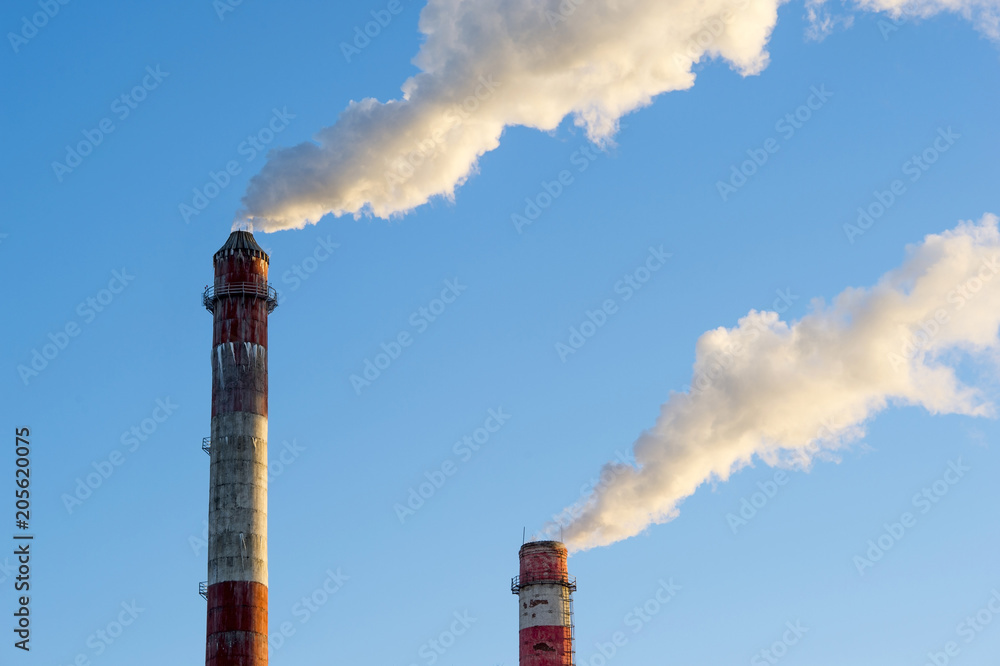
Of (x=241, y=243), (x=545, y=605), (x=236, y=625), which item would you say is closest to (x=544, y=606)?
(x=545, y=605)

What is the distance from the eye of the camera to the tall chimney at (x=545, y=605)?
6291 centimetres

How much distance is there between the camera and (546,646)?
6288 centimetres

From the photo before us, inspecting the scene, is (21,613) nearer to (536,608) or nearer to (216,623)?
(216,623)

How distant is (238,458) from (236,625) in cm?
677

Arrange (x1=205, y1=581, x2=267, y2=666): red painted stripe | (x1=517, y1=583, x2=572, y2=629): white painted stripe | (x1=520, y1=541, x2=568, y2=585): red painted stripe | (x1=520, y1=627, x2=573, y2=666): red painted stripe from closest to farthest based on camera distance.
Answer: (x1=205, y1=581, x2=267, y2=666): red painted stripe
(x1=520, y1=627, x2=573, y2=666): red painted stripe
(x1=517, y1=583, x2=572, y2=629): white painted stripe
(x1=520, y1=541, x2=568, y2=585): red painted stripe

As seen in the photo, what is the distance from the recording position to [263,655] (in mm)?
53125

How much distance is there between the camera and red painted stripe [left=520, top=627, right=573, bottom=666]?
62.6 meters

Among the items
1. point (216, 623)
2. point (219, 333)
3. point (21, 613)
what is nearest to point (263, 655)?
point (216, 623)

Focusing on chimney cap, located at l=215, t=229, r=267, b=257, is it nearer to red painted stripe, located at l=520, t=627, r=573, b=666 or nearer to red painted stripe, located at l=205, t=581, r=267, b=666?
red painted stripe, located at l=205, t=581, r=267, b=666

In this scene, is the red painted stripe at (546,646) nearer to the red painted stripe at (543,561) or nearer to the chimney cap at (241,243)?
the red painted stripe at (543,561)

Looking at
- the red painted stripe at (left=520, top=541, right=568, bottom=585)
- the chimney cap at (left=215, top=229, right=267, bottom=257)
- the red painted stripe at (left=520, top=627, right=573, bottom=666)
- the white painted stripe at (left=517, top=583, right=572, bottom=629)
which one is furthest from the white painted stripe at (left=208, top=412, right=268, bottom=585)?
the red painted stripe at (left=520, top=541, right=568, bottom=585)

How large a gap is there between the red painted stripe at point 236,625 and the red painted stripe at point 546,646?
1457 centimetres

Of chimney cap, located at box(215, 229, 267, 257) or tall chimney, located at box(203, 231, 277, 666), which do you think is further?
chimney cap, located at box(215, 229, 267, 257)

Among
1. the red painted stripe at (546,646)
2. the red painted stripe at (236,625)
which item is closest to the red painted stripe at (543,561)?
the red painted stripe at (546,646)
